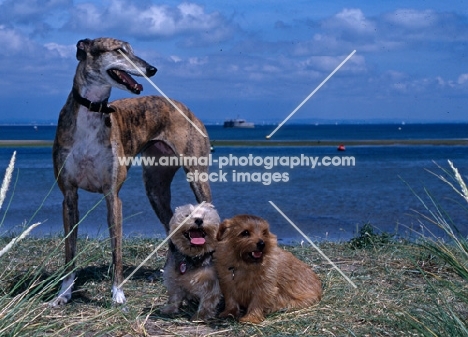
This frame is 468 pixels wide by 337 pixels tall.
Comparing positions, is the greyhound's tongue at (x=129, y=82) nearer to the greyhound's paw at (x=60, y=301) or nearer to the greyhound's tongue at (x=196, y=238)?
the greyhound's tongue at (x=196, y=238)

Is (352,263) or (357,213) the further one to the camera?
(357,213)

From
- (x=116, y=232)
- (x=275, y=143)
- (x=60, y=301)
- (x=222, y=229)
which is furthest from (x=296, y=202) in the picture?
(x=275, y=143)

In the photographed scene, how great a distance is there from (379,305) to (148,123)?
110 inches

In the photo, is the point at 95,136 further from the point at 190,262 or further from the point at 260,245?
the point at 260,245

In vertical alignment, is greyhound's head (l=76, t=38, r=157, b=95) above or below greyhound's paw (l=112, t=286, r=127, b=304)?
above

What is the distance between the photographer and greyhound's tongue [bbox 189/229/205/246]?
198 inches

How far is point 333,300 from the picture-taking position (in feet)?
18.3

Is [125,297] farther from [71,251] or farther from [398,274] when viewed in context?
[398,274]

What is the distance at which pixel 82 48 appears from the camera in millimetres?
6043

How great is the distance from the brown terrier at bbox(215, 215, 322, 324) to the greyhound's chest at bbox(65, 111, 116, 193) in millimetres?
1437

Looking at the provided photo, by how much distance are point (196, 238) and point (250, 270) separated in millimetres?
434

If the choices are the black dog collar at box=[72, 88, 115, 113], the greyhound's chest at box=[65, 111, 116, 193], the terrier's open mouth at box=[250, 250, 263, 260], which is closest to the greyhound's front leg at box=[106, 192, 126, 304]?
the greyhound's chest at box=[65, 111, 116, 193]

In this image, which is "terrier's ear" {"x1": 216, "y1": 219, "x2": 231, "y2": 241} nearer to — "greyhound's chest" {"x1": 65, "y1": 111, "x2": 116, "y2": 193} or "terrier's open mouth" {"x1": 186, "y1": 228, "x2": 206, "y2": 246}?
"terrier's open mouth" {"x1": 186, "y1": 228, "x2": 206, "y2": 246}

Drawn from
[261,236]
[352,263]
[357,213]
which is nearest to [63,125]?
[261,236]
